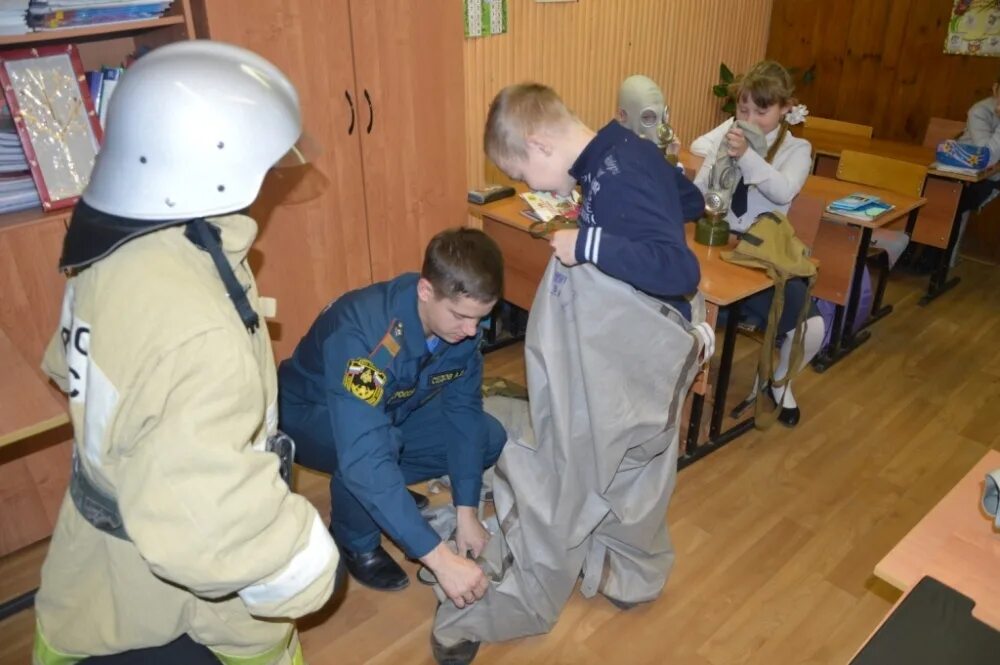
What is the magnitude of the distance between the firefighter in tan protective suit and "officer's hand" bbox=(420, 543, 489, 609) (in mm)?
660

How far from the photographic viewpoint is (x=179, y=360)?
923 millimetres

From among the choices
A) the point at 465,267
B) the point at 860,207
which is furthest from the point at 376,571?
the point at 860,207

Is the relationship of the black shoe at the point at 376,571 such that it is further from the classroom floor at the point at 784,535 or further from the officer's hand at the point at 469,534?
the officer's hand at the point at 469,534

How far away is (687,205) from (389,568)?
132 cm

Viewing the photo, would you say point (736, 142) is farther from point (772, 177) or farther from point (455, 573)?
point (455, 573)

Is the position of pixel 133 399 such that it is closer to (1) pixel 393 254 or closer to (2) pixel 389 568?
(2) pixel 389 568

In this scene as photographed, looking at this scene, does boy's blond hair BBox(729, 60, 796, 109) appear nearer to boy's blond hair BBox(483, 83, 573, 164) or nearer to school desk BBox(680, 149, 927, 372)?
school desk BBox(680, 149, 927, 372)

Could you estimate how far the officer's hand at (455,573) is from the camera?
68.9 inches

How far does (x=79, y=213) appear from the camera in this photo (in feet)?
3.41

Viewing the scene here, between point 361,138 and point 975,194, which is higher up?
point 361,138

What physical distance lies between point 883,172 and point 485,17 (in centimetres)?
197

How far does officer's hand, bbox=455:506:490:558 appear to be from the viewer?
1.96 meters

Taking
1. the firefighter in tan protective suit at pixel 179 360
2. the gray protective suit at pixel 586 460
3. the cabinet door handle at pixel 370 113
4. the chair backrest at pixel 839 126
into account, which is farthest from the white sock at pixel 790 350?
the firefighter in tan protective suit at pixel 179 360

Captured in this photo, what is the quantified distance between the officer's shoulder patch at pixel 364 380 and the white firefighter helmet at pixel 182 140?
0.77 meters
